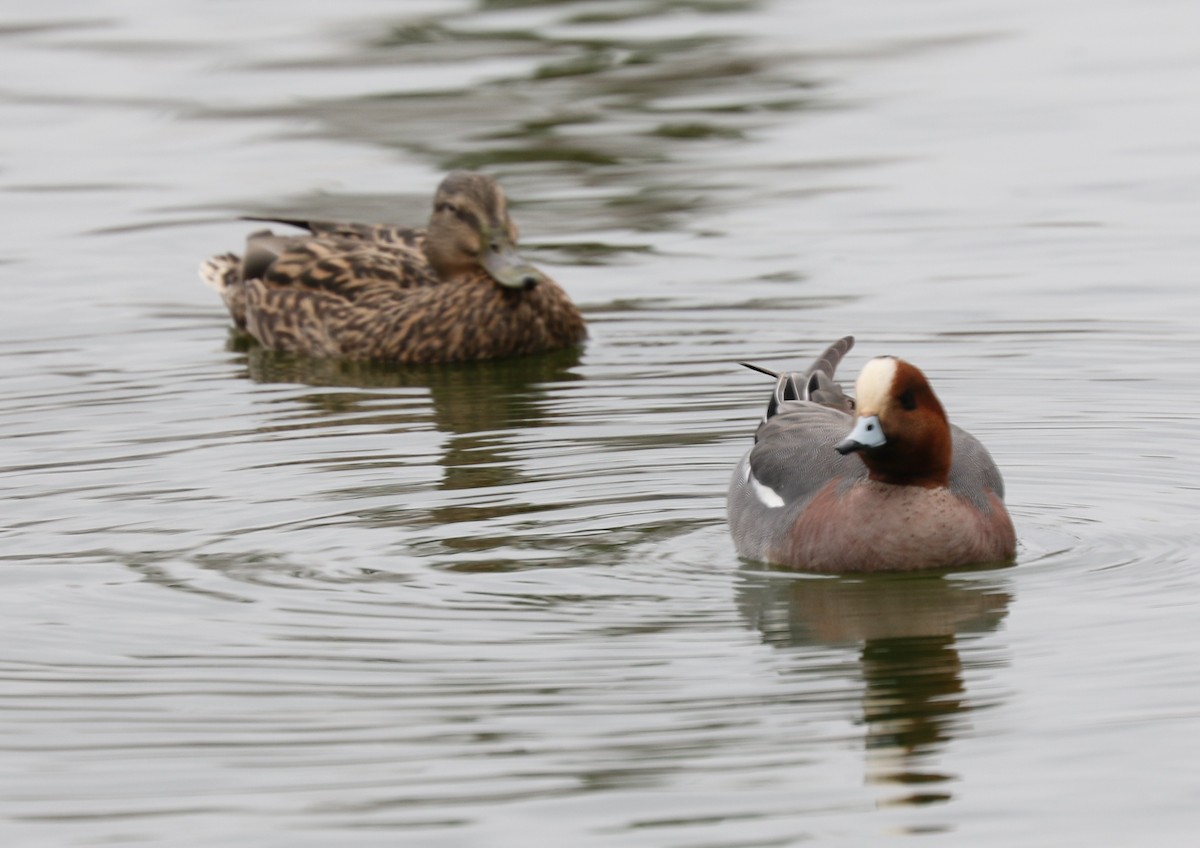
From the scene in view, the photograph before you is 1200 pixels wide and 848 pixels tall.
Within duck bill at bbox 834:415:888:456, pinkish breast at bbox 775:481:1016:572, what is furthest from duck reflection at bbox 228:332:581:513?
duck bill at bbox 834:415:888:456

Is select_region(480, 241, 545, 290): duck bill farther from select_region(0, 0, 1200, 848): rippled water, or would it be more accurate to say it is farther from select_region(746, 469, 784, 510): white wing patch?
select_region(746, 469, 784, 510): white wing patch

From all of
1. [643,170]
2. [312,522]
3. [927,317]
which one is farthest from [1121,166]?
[312,522]

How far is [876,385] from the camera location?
913 cm

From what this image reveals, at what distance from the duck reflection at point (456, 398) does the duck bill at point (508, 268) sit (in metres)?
0.44

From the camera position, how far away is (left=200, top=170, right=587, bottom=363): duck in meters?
14.8

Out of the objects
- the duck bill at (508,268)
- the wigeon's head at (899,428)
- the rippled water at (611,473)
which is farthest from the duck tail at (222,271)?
the wigeon's head at (899,428)

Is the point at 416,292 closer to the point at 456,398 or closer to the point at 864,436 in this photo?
the point at 456,398

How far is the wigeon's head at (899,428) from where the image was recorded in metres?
9.13

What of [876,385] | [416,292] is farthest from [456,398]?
[876,385]

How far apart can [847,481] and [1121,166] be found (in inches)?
395

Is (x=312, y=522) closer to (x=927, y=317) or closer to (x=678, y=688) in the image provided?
(x=678, y=688)

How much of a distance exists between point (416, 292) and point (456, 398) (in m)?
1.67

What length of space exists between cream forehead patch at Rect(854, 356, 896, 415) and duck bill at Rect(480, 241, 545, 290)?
18.8 feet

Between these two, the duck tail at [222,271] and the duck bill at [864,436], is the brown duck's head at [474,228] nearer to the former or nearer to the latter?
the duck tail at [222,271]
